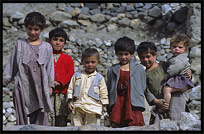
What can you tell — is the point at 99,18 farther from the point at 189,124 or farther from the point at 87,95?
the point at 189,124

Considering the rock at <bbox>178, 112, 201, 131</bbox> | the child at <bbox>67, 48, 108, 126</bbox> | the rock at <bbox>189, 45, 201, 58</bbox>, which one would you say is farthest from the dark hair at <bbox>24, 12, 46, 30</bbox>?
the rock at <bbox>189, 45, 201, 58</bbox>

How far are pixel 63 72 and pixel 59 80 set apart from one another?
0.40 feet

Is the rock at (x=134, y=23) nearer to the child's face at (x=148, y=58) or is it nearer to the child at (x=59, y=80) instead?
the child at (x=59, y=80)

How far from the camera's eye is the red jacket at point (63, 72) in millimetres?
4250

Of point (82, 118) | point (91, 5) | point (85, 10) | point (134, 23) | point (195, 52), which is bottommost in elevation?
point (82, 118)

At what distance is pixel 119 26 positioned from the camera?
10.5m

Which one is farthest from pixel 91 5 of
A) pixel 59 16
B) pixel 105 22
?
pixel 59 16

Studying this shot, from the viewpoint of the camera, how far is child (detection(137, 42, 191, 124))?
4070 mm

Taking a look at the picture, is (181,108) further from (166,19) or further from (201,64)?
(166,19)

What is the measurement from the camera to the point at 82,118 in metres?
3.95

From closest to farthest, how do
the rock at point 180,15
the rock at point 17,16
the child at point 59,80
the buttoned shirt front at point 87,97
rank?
the buttoned shirt front at point 87,97, the child at point 59,80, the rock at point 17,16, the rock at point 180,15

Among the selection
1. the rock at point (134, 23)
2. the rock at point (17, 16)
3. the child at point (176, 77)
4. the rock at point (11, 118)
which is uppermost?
the rock at point (17, 16)

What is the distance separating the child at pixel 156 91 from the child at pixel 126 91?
138 millimetres

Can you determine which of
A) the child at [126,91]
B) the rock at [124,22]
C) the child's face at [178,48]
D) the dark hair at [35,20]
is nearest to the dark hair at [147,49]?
the child at [126,91]
